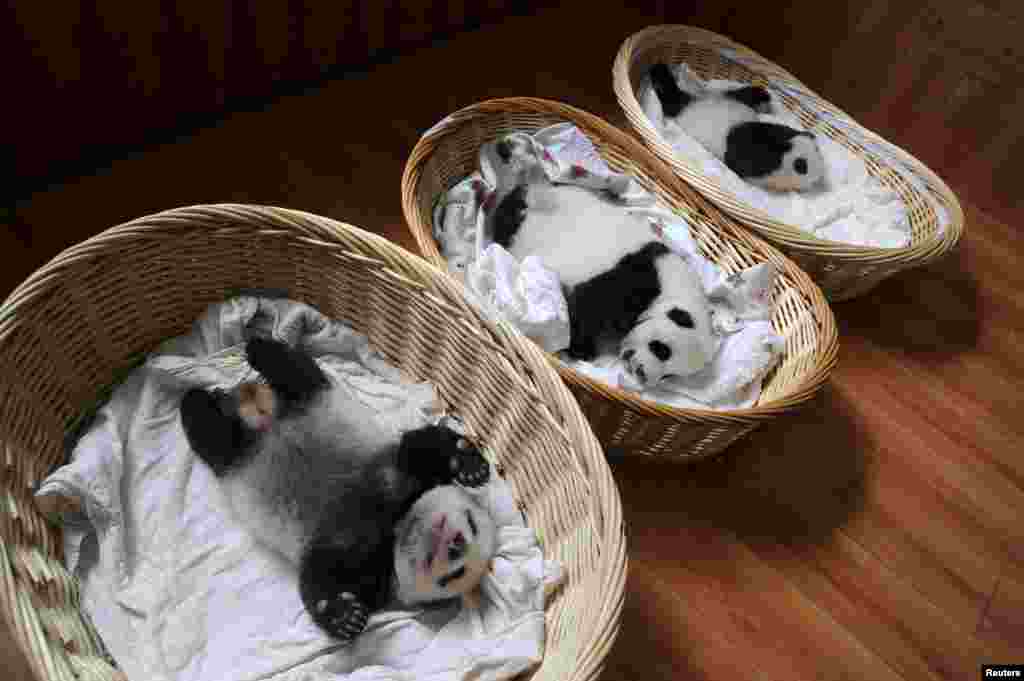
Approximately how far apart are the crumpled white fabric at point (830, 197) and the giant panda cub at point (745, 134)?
27mm

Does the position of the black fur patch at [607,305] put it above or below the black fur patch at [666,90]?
below

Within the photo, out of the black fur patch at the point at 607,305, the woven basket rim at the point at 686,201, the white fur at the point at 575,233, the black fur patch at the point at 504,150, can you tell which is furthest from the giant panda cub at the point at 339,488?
the black fur patch at the point at 504,150

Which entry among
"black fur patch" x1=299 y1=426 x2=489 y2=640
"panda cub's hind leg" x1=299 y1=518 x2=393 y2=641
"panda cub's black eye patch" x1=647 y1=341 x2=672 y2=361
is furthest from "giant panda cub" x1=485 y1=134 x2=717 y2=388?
"panda cub's hind leg" x1=299 y1=518 x2=393 y2=641

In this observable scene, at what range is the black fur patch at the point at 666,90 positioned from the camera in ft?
6.30

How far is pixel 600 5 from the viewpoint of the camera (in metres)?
2.43

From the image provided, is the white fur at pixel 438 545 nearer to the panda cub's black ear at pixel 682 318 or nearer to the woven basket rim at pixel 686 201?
the woven basket rim at pixel 686 201

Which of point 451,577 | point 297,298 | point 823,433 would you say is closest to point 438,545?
point 451,577

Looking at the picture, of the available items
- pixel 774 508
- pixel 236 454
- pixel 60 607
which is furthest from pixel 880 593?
pixel 60 607

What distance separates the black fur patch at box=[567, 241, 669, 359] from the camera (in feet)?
4.66

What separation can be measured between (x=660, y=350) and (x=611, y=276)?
0.21 meters

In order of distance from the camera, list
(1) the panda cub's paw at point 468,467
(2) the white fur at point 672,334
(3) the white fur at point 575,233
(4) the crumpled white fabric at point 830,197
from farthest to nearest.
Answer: (4) the crumpled white fabric at point 830,197, (3) the white fur at point 575,233, (2) the white fur at point 672,334, (1) the panda cub's paw at point 468,467

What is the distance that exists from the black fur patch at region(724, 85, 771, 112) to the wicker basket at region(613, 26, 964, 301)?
9 cm

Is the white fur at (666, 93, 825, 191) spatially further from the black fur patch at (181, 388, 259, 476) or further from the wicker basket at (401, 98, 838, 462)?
the black fur patch at (181, 388, 259, 476)

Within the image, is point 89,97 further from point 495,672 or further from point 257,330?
point 495,672
